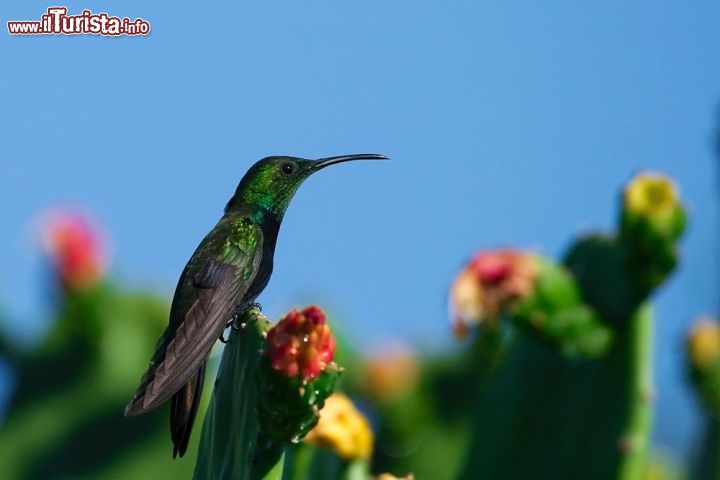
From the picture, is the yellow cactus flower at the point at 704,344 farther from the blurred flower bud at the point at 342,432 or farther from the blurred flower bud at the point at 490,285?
the blurred flower bud at the point at 342,432

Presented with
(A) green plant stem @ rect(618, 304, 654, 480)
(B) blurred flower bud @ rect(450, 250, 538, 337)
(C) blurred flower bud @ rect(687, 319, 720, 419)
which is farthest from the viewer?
(C) blurred flower bud @ rect(687, 319, 720, 419)

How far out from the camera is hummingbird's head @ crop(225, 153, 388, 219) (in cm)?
331

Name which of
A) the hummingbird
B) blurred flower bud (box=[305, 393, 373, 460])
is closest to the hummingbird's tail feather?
the hummingbird

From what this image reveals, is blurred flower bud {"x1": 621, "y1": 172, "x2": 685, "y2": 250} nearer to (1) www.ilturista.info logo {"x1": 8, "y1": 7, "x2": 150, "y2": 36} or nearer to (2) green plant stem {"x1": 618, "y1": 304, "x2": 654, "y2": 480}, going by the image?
(2) green plant stem {"x1": 618, "y1": 304, "x2": 654, "y2": 480}

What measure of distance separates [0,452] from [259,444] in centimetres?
273

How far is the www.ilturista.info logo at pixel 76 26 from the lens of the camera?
4.73 meters

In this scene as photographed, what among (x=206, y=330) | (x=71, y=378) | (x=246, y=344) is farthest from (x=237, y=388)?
(x=71, y=378)

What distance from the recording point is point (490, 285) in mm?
3076

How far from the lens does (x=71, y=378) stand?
4.72 meters

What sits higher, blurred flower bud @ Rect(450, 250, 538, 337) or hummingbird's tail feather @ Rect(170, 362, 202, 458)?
blurred flower bud @ Rect(450, 250, 538, 337)

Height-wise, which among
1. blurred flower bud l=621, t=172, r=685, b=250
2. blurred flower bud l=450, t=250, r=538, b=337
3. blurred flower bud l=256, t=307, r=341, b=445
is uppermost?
blurred flower bud l=621, t=172, r=685, b=250

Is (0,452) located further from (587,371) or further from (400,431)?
(587,371)

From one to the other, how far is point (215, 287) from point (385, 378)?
284 cm


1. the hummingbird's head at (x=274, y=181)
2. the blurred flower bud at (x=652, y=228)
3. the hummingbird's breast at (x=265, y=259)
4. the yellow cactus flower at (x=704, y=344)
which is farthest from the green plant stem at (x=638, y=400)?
the hummingbird's head at (x=274, y=181)
